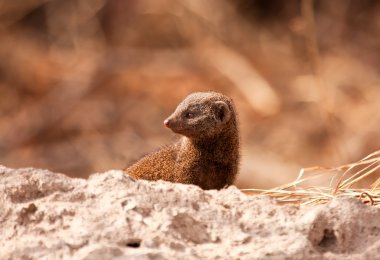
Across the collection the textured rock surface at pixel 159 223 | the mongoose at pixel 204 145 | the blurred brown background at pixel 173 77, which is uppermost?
the blurred brown background at pixel 173 77

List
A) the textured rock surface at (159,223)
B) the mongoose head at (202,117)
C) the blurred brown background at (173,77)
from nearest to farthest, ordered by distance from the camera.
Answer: the textured rock surface at (159,223)
the mongoose head at (202,117)
the blurred brown background at (173,77)

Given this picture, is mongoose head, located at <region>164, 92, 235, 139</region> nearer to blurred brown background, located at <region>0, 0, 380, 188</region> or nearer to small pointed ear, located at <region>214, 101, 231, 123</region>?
small pointed ear, located at <region>214, 101, 231, 123</region>

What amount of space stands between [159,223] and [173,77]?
696cm

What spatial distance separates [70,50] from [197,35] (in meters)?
1.38

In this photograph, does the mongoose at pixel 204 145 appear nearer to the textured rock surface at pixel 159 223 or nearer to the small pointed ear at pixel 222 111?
the small pointed ear at pixel 222 111

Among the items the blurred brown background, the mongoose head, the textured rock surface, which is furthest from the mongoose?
the blurred brown background

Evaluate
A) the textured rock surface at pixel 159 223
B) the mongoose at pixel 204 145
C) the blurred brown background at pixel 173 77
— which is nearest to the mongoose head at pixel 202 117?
the mongoose at pixel 204 145

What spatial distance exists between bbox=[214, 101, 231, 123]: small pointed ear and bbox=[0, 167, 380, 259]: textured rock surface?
1.07m

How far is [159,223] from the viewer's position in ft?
8.79

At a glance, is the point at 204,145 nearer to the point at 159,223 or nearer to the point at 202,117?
the point at 202,117

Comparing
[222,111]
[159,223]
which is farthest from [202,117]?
[159,223]

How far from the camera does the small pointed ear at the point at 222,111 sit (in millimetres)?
3974

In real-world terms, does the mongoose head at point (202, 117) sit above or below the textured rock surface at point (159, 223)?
above

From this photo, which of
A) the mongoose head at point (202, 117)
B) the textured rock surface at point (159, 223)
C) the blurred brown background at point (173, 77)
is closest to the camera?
the textured rock surface at point (159, 223)
